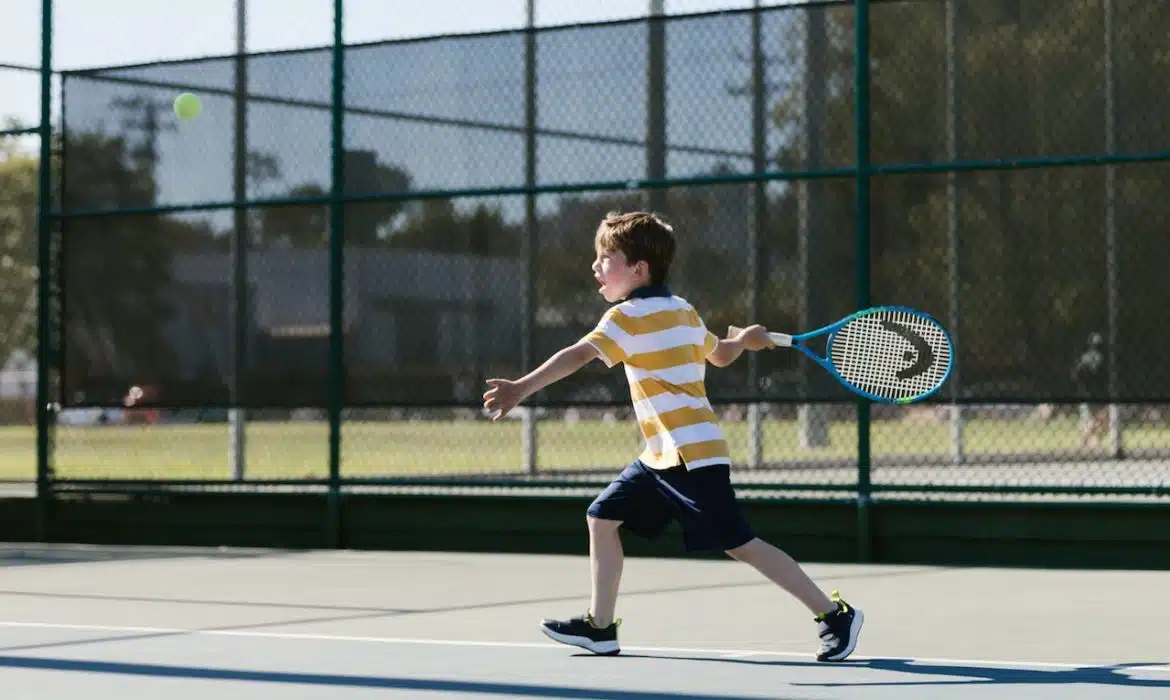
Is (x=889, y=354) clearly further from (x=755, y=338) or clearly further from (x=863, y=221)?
(x=863, y=221)

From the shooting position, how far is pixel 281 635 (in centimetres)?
757

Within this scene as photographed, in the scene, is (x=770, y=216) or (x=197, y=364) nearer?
(x=770, y=216)

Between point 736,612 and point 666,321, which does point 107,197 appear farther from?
point 666,321

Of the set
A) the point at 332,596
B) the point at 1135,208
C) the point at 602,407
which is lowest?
the point at 332,596

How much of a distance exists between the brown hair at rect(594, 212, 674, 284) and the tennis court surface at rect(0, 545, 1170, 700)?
4.11ft

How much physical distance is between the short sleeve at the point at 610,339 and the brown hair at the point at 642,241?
0.20m

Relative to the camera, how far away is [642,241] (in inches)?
267

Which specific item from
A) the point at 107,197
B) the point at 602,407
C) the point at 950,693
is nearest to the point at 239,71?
the point at 107,197

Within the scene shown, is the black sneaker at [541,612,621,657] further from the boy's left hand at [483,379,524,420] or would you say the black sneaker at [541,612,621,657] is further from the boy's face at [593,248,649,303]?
the boy's face at [593,248,649,303]

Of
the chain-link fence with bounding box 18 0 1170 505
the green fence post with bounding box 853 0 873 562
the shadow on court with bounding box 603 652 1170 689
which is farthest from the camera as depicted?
the green fence post with bounding box 853 0 873 562

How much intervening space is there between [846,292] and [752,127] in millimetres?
1040

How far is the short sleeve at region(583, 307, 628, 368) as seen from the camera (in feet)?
21.9

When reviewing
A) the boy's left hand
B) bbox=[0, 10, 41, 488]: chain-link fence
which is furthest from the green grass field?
the boy's left hand

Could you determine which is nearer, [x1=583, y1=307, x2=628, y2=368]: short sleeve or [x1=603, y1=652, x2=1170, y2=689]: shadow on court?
[x1=603, y1=652, x2=1170, y2=689]: shadow on court
